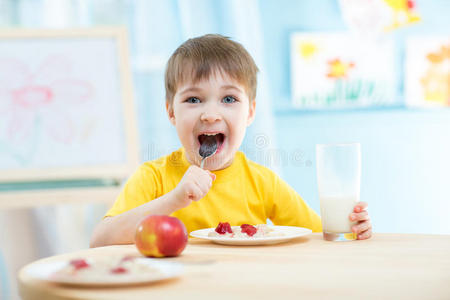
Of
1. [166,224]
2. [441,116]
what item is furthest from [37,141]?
Result: [441,116]

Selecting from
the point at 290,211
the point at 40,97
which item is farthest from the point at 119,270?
the point at 40,97

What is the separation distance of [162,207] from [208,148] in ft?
0.86

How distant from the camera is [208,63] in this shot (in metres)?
1.15

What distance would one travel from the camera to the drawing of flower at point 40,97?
2021 millimetres

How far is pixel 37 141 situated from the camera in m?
2.02

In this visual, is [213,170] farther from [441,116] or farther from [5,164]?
[441,116]

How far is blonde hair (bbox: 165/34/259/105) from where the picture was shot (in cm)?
115

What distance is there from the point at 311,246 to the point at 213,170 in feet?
1.45

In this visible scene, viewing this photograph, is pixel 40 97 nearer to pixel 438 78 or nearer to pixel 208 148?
pixel 208 148

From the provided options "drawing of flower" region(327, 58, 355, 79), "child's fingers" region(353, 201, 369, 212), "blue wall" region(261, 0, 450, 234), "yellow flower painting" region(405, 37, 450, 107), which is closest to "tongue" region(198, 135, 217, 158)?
"child's fingers" region(353, 201, 369, 212)

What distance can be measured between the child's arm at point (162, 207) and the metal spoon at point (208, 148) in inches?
8.1

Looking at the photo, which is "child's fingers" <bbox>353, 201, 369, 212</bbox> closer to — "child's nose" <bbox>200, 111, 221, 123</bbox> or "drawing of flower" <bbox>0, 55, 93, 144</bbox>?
"child's nose" <bbox>200, 111, 221, 123</bbox>

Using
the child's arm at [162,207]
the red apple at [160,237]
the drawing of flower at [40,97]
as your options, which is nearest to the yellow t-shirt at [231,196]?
the child's arm at [162,207]

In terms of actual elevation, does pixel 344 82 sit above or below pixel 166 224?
above
